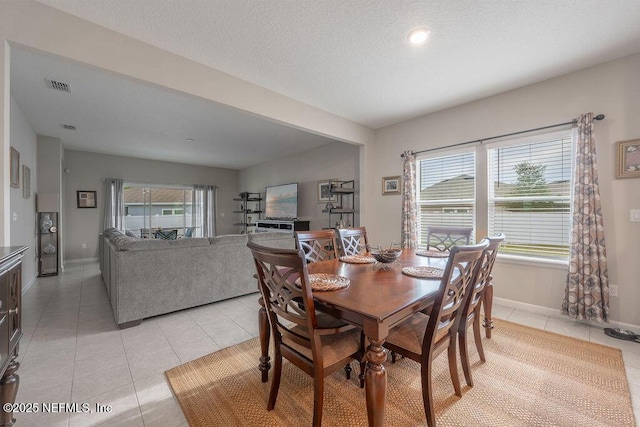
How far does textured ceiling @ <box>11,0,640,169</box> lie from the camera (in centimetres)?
183

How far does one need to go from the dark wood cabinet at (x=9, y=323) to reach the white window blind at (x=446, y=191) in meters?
3.96

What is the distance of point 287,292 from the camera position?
1415 millimetres

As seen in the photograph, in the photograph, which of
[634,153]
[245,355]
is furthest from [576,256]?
[245,355]

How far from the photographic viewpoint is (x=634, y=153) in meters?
2.34

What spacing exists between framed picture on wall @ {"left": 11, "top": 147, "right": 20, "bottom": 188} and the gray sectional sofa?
1511 mm

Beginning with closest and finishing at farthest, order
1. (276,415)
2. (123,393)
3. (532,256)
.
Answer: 1. (276,415)
2. (123,393)
3. (532,256)

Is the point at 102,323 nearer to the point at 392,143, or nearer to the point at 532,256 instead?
the point at 392,143

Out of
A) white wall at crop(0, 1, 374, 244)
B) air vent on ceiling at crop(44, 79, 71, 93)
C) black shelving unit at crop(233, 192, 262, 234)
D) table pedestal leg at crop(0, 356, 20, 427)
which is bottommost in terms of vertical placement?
table pedestal leg at crop(0, 356, 20, 427)

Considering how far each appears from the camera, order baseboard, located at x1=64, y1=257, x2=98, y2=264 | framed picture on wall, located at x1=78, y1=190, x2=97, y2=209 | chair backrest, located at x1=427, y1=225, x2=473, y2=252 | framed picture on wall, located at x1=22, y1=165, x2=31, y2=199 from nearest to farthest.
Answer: chair backrest, located at x1=427, y1=225, x2=473, y2=252 → framed picture on wall, located at x1=22, y1=165, x2=31, y2=199 → baseboard, located at x1=64, y1=257, x2=98, y2=264 → framed picture on wall, located at x1=78, y1=190, x2=97, y2=209

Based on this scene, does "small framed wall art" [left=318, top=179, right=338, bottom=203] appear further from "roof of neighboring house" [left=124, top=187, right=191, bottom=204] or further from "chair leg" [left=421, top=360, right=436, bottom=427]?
"roof of neighboring house" [left=124, top=187, right=191, bottom=204]

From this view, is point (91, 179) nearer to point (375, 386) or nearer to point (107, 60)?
Result: point (107, 60)

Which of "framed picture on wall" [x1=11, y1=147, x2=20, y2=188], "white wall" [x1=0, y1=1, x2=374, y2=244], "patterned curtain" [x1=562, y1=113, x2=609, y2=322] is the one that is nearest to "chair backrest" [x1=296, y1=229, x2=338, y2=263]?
"white wall" [x1=0, y1=1, x2=374, y2=244]

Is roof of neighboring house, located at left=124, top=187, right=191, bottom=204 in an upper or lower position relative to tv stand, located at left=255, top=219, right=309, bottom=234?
upper

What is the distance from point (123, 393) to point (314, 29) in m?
2.87
